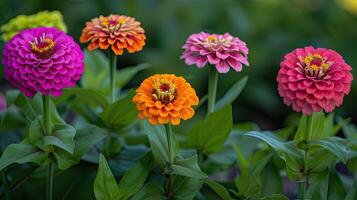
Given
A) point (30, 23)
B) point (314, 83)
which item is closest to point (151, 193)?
point (314, 83)

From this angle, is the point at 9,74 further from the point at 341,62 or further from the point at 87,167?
the point at 341,62

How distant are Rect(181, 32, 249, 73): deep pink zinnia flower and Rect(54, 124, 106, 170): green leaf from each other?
0.25m

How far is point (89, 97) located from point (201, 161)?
0.30 metres

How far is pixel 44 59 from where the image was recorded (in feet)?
3.44

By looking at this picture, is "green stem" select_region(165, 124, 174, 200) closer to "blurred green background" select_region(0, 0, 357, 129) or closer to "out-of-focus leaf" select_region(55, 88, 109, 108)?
"out-of-focus leaf" select_region(55, 88, 109, 108)

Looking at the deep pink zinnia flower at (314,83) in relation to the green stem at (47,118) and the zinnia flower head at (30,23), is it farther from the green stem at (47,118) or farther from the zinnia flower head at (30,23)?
the zinnia flower head at (30,23)

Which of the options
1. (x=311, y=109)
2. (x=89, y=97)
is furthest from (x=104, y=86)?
(x=311, y=109)

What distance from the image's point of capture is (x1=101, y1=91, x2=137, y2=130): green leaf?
1215mm

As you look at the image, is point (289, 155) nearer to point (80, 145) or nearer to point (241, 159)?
point (241, 159)

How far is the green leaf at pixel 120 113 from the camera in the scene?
1.21 metres

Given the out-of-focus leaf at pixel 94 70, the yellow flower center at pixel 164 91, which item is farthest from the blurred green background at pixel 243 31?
the yellow flower center at pixel 164 91

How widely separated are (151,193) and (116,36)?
32 cm

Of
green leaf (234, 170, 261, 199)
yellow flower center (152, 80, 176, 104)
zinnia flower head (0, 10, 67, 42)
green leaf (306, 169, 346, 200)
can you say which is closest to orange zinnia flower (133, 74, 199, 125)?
yellow flower center (152, 80, 176, 104)

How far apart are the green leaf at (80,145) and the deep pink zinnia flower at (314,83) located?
40 centimetres
